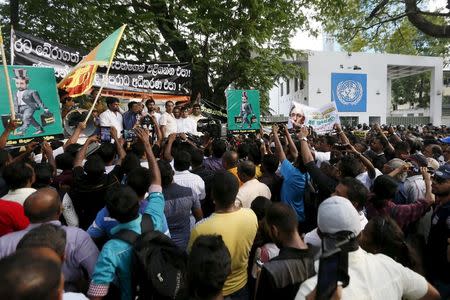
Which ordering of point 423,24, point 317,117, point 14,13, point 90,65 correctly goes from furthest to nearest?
point 423,24, point 14,13, point 317,117, point 90,65

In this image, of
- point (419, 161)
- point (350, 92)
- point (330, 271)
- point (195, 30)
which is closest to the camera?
point (330, 271)

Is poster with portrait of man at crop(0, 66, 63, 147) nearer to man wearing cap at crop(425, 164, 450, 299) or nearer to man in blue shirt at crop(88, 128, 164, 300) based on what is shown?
man in blue shirt at crop(88, 128, 164, 300)

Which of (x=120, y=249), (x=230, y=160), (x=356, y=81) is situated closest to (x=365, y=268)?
(x=120, y=249)

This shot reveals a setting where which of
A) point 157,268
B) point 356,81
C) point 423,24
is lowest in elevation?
point 157,268

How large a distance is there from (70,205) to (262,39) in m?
9.94

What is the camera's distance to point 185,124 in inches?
346

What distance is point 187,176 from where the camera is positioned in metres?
3.93

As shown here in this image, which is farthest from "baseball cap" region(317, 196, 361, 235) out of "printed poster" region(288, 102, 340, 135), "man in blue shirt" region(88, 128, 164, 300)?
"printed poster" region(288, 102, 340, 135)

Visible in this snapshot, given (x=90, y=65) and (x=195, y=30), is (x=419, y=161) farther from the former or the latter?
(x=195, y=30)

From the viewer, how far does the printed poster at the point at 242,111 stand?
866 cm

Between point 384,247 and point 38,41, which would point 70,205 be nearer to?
point 384,247

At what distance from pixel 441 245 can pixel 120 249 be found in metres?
2.52

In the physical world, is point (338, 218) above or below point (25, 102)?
below

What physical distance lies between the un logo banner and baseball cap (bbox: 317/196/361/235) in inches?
1017
